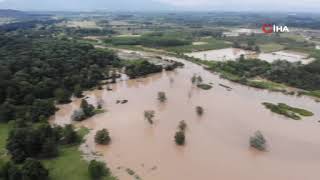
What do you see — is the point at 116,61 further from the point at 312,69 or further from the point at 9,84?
the point at 312,69

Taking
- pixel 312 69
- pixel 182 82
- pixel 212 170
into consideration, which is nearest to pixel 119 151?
pixel 212 170

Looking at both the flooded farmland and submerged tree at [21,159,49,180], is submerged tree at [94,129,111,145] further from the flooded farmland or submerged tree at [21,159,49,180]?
the flooded farmland

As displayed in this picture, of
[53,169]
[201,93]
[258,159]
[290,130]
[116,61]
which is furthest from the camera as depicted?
[116,61]

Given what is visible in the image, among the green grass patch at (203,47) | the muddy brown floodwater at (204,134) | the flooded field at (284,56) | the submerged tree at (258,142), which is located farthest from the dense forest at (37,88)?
the flooded field at (284,56)

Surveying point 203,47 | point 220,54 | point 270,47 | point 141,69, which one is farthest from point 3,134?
point 270,47

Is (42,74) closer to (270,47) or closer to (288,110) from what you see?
(288,110)

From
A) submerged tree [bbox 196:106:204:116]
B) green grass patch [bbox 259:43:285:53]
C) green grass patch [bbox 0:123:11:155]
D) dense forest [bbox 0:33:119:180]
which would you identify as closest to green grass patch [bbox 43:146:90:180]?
dense forest [bbox 0:33:119:180]
